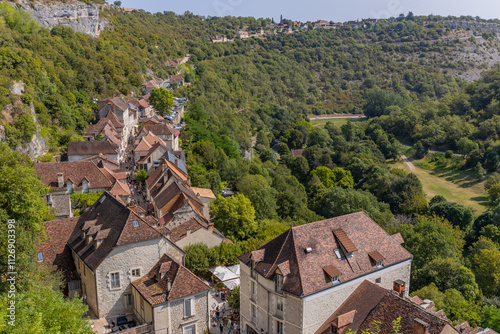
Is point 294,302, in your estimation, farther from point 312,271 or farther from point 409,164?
point 409,164

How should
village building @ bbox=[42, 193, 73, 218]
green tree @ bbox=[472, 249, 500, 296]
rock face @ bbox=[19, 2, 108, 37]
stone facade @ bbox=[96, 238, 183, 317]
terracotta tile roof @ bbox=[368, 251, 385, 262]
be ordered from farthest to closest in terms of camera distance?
rock face @ bbox=[19, 2, 108, 37], green tree @ bbox=[472, 249, 500, 296], village building @ bbox=[42, 193, 73, 218], stone facade @ bbox=[96, 238, 183, 317], terracotta tile roof @ bbox=[368, 251, 385, 262]

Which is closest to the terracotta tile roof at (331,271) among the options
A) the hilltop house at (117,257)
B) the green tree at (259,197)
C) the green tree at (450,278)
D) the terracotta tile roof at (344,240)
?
the terracotta tile roof at (344,240)

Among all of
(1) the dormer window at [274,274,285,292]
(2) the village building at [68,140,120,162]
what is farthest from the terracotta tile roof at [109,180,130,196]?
(1) the dormer window at [274,274,285,292]

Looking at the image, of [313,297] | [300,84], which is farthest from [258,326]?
[300,84]

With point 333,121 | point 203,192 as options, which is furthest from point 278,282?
point 333,121

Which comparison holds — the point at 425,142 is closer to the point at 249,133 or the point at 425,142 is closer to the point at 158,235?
the point at 249,133

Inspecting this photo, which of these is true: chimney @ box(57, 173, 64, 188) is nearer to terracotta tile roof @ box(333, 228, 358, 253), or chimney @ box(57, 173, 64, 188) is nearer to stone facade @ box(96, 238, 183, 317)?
stone facade @ box(96, 238, 183, 317)

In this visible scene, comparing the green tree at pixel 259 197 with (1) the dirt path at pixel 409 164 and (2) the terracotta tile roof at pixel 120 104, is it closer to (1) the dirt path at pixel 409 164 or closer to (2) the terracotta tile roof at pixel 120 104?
(2) the terracotta tile roof at pixel 120 104
